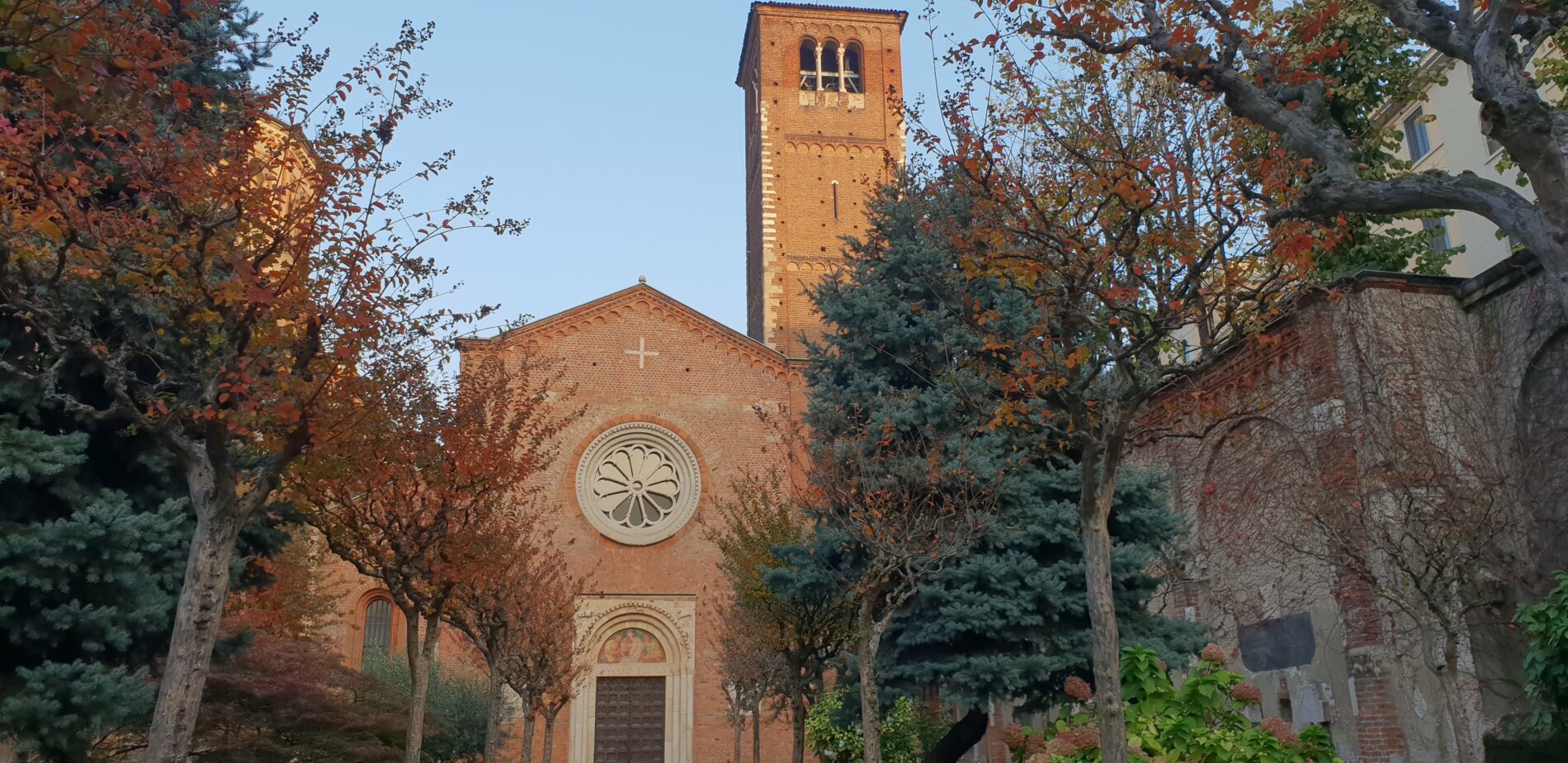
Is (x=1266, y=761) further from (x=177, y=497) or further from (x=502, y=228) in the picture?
(x=177, y=497)

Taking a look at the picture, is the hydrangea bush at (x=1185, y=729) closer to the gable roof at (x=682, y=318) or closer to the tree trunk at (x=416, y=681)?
the tree trunk at (x=416, y=681)

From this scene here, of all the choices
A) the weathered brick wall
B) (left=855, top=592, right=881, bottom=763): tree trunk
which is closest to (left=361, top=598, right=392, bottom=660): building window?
(left=855, top=592, right=881, bottom=763): tree trunk

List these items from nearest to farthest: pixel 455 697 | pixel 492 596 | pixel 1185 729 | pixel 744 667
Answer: pixel 1185 729 → pixel 492 596 → pixel 455 697 → pixel 744 667

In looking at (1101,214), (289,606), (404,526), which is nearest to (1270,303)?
(1101,214)

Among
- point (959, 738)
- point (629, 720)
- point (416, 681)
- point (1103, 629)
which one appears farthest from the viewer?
point (629, 720)

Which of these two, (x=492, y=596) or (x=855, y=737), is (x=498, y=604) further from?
(x=855, y=737)

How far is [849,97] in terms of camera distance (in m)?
36.8

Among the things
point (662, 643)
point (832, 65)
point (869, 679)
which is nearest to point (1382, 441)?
point (869, 679)

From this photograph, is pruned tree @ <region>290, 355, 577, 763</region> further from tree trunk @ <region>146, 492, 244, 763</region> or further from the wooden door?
the wooden door

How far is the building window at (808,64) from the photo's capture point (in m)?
37.0

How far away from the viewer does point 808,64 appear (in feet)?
123

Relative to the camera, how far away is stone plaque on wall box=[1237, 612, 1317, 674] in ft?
44.3

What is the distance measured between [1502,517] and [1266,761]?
4.06 meters

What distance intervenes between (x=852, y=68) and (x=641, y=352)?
1380cm
